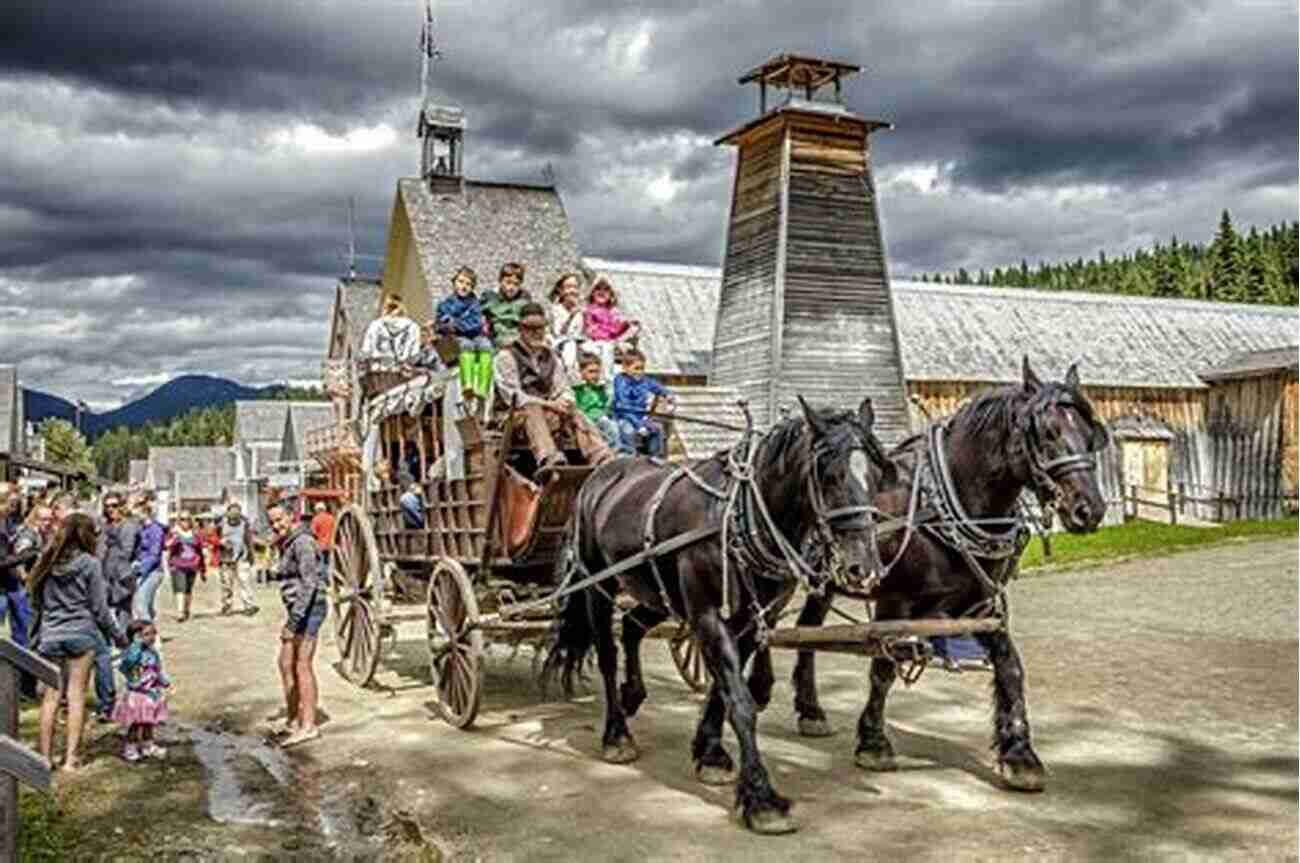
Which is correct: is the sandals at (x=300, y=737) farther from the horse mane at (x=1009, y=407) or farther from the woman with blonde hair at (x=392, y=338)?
the horse mane at (x=1009, y=407)

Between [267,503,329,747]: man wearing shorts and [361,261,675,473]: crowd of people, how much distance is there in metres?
1.84

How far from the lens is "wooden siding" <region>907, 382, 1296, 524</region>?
33312 mm

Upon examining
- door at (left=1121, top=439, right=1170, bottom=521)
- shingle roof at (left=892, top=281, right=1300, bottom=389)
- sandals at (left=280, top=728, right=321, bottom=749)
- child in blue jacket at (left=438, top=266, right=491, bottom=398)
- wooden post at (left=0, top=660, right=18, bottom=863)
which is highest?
shingle roof at (left=892, top=281, right=1300, bottom=389)

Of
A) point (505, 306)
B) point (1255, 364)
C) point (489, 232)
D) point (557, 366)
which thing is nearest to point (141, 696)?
point (557, 366)

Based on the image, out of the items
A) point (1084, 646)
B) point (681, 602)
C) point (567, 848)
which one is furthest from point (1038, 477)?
point (1084, 646)

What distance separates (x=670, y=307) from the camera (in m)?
34.2

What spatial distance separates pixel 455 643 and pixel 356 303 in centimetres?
3257

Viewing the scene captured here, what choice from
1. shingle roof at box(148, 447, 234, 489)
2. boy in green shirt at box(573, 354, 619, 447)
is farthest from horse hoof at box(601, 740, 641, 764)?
shingle roof at box(148, 447, 234, 489)

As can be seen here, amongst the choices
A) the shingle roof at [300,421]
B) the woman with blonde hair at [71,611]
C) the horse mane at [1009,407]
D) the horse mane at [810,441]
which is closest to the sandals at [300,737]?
the woman with blonde hair at [71,611]

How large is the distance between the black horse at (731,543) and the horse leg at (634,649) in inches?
0.5

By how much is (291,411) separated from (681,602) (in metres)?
52.2

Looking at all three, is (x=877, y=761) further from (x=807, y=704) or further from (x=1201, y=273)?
(x=1201, y=273)

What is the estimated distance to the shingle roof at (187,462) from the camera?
78062 millimetres

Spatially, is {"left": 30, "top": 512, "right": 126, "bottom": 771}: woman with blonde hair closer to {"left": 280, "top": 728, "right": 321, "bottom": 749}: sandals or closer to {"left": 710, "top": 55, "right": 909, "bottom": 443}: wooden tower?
{"left": 280, "top": 728, "right": 321, "bottom": 749}: sandals
